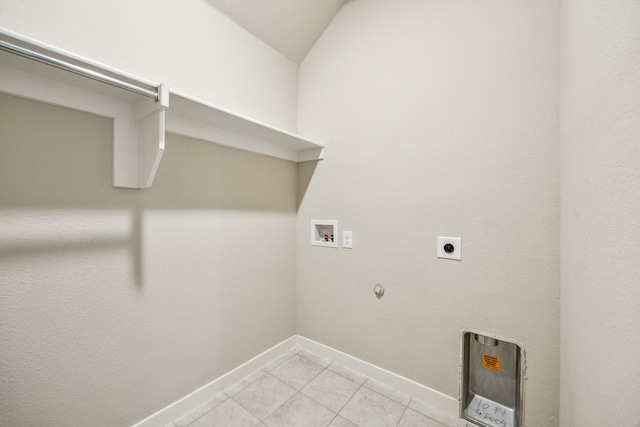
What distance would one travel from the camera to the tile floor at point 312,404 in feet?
4.24

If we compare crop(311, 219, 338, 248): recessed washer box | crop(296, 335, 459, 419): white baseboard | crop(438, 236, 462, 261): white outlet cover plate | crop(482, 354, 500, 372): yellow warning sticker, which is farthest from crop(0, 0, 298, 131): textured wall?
crop(482, 354, 500, 372): yellow warning sticker

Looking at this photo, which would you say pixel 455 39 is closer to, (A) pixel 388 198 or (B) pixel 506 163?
(B) pixel 506 163

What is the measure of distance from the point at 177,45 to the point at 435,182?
1609 mm

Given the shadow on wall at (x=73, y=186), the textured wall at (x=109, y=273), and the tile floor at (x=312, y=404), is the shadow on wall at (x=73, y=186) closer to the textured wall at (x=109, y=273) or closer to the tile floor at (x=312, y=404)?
the textured wall at (x=109, y=273)

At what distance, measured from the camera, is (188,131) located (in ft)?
4.36

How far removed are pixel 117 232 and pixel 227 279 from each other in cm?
65

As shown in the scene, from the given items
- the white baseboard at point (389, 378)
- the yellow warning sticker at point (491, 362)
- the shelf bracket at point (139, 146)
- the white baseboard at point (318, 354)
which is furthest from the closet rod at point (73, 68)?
the yellow warning sticker at point (491, 362)

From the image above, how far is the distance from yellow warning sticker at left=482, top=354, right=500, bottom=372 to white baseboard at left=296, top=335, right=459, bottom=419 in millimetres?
257

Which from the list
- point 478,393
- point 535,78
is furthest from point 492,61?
point 478,393

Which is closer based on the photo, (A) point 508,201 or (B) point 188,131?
(A) point 508,201

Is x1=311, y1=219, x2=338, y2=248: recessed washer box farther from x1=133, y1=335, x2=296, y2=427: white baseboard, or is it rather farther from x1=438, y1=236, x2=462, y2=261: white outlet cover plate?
x1=133, y1=335, x2=296, y2=427: white baseboard

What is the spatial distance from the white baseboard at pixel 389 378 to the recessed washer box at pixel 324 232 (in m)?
0.79

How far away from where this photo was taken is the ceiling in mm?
1549

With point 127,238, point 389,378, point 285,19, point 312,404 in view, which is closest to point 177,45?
point 285,19
